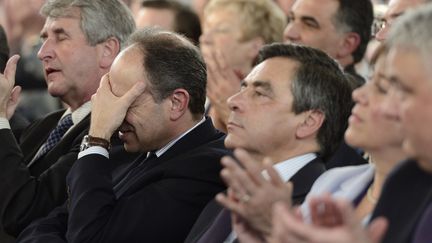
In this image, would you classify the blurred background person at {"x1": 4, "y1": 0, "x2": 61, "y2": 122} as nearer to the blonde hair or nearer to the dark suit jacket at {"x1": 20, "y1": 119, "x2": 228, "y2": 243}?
the blonde hair

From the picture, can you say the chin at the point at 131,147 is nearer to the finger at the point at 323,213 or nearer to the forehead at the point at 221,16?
the finger at the point at 323,213

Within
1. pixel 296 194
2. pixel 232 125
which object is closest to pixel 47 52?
pixel 232 125

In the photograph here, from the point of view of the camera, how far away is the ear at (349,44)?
4.97 m

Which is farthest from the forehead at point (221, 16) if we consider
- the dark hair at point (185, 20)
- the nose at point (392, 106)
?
the nose at point (392, 106)

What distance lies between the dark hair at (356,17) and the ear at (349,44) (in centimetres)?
3

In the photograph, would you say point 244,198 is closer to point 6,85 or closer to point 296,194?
point 296,194

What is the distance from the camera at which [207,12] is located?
569 cm

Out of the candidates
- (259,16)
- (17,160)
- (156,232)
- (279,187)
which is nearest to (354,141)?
(279,187)

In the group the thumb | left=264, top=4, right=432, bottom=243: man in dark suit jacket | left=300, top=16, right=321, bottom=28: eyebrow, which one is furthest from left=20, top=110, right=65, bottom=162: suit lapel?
the thumb

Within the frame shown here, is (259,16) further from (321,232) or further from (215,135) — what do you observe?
(321,232)

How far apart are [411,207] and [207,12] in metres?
3.43

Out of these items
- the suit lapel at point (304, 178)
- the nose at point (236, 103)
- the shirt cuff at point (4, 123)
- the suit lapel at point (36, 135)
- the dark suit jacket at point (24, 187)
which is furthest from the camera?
the suit lapel at point (36, 135)

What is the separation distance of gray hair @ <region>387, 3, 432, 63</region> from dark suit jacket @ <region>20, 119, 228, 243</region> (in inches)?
52.9

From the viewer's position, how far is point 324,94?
132 inches
